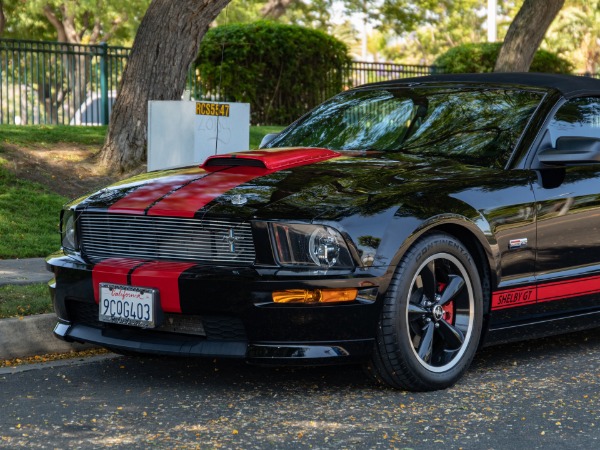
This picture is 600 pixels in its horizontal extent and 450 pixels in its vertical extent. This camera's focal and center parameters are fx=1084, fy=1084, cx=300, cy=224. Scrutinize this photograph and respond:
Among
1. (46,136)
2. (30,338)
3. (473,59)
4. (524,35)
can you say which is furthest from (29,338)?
(473,59)

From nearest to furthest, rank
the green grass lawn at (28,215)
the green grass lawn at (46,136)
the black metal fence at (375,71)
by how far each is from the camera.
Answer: the green grass lawn at (28,215)
the green grass lawn at (46,136)
the black metal fence at (375,71)

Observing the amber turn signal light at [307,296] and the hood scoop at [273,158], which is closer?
the amber turn signal light at [307,296]

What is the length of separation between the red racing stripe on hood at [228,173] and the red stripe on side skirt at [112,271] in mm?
269

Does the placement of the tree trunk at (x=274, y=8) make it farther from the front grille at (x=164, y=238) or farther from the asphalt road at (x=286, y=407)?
the front grille at (x=164, y=238)

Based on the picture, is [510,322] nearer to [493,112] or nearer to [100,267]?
[493,112]

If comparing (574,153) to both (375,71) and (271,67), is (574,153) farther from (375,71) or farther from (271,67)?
(375,71)

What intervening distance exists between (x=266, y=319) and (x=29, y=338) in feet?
6.49

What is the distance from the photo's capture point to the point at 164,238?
511 centimetres

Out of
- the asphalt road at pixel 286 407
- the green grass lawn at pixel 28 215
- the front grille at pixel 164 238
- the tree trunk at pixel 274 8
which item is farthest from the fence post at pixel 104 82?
the tree trunk at pixel 274 8

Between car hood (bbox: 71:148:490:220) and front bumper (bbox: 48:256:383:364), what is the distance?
293 millimetres

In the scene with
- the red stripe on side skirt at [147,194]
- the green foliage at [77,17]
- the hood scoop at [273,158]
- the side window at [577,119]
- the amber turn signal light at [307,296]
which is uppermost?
the green foliage at [77,17]

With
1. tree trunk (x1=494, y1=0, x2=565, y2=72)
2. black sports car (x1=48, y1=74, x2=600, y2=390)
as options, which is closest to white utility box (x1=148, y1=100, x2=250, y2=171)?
black sports car (x1=48, y1=74, x2=600, y2=390)

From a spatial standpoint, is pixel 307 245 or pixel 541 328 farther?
pixel 541 328

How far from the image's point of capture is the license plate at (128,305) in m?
4.96
